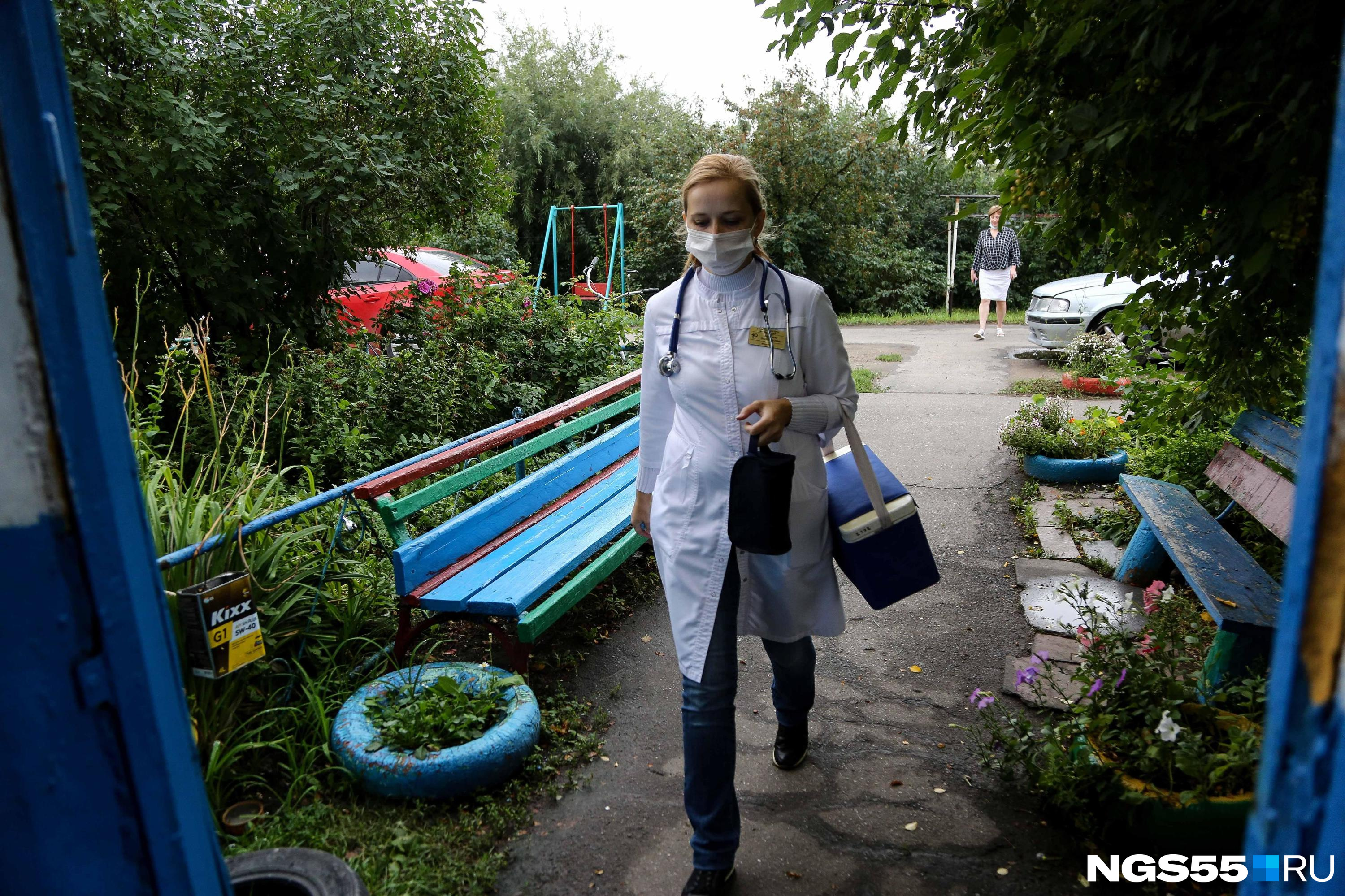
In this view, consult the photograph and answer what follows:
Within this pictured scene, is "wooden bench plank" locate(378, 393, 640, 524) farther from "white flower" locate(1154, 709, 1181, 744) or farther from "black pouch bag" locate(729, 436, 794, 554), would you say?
"white flower" locate(1154, 709, 1181, 744)

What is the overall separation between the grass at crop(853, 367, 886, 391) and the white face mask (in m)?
7.45

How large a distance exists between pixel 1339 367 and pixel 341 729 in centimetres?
291

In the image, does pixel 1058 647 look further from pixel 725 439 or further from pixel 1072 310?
pixel 1072 310

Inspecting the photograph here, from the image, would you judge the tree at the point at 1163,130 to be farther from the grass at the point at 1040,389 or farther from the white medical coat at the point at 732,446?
the grass at the point at 1040,389

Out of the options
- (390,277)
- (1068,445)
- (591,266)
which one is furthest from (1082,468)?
(390,277)

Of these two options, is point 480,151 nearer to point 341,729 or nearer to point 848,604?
point 848,604

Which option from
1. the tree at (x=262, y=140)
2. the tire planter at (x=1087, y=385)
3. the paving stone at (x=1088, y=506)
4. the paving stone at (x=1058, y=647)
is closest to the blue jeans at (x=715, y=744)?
the paving stone at (x=1058, y=647)

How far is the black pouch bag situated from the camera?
7.57ft

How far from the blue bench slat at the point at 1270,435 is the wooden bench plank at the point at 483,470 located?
9.96ft

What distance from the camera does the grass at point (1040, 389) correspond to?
30.6ft

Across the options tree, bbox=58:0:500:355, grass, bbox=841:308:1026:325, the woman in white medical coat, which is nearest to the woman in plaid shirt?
grass, bbox=841:308:1026:325

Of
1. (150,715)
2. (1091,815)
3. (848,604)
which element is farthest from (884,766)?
(150,715)

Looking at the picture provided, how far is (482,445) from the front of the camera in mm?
4047

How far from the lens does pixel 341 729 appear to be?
295 centimetres
